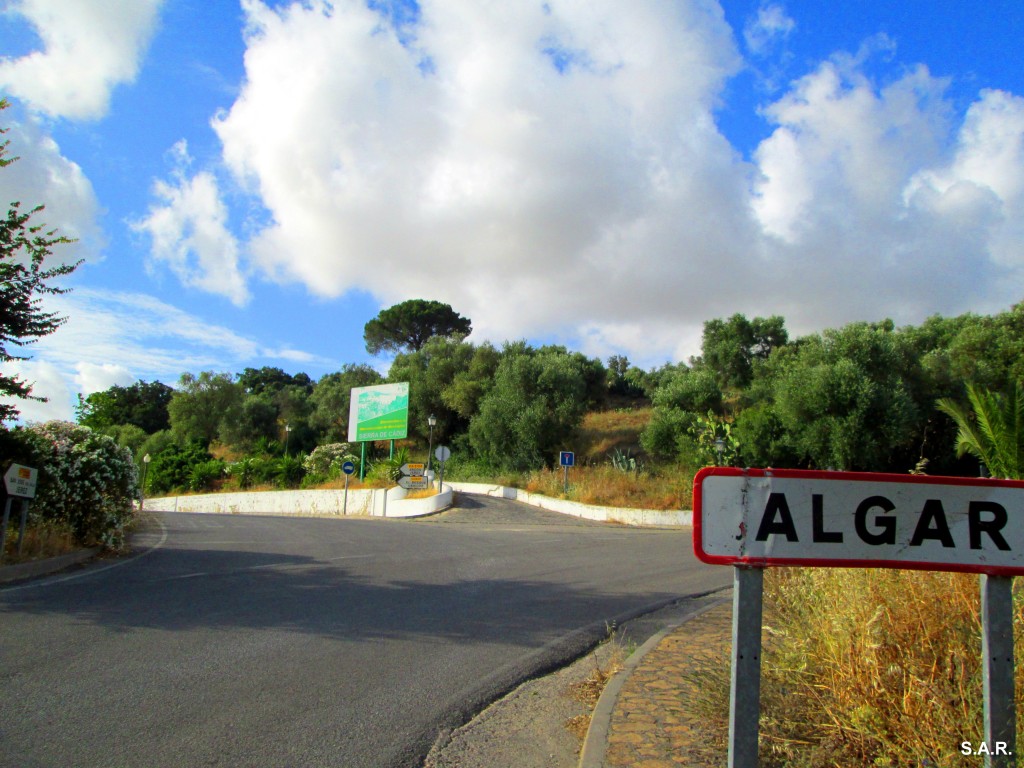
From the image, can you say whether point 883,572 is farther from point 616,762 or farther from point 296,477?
point 296,477

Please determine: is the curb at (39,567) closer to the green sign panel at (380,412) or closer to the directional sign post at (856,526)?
the directional sign post at (856,526)

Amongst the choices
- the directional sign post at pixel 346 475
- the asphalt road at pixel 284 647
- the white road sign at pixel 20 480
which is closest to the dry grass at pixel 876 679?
the asphalt road at pixel 284 647

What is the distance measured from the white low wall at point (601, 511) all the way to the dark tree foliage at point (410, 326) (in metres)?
36.8

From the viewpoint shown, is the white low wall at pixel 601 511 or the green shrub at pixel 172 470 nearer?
the white low wall at pixel 601 511

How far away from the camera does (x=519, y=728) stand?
4922mm

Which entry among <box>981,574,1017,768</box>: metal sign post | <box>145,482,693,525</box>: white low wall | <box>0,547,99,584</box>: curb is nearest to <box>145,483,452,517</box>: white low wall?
<box>145,482,693,525</box>: white low wall

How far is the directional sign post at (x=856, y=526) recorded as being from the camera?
8.95ft

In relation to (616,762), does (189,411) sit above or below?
above

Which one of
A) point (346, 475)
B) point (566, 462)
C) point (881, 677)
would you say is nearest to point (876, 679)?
point (881, 677)

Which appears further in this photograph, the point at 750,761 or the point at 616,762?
the point at 616,762

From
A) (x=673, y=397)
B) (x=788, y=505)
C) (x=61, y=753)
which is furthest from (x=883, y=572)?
(x=673, y=397)

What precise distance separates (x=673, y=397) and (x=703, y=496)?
3461 centimetres

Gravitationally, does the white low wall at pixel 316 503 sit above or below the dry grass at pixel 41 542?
below

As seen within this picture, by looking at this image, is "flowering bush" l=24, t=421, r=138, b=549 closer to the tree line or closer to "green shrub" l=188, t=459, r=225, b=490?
the tree line
